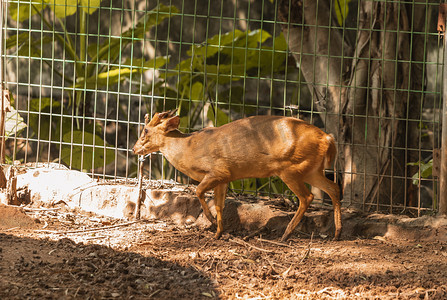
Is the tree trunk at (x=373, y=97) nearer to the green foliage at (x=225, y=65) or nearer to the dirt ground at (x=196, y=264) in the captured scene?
the green foliage at (x=225, y=65)

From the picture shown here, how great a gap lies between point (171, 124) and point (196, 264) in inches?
57.4

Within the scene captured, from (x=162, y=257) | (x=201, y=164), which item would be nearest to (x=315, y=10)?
(x=201, y=164)

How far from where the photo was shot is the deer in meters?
5.68

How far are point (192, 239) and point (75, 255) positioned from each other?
110 cm

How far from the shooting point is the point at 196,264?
5109 millimetres

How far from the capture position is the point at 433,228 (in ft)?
19.7

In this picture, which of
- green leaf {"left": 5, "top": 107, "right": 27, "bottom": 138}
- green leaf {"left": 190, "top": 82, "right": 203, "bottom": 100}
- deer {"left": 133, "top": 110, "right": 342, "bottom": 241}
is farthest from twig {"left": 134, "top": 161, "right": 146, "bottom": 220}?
green leaf {"left": 190, "top": 82, "right": 203, "bottom": 100}

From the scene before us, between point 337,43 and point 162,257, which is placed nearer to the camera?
point 162,257

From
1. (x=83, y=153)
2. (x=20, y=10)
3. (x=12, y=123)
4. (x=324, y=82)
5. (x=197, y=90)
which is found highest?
(x=20, y=10)

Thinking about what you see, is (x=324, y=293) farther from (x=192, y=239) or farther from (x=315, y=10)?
(x=315, y=10)

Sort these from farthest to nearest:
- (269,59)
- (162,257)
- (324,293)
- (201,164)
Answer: (269,59), (201,164), (162,257), (324,293)

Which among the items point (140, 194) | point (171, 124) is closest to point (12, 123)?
point (140, 194)

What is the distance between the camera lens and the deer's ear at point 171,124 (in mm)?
5988

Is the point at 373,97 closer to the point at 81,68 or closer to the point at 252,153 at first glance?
the point at 252,153
